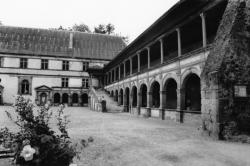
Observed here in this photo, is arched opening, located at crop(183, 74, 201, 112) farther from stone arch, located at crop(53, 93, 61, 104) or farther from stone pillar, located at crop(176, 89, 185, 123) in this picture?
stone arch, located at crop(53, 93, 61, 104)

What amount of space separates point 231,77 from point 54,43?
39102mm

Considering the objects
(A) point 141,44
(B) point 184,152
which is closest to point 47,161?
(B) point 184,152

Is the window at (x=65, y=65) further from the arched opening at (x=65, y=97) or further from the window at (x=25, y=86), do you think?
the window at (x=25, y=86)

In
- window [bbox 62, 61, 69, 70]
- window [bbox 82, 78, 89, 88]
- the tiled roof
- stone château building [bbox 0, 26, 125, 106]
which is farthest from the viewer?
window [bbox 82, 78, 89, 88]

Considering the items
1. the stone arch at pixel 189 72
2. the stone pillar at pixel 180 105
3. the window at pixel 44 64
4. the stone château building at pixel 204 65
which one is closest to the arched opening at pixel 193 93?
the stone château building at pixel 204 65

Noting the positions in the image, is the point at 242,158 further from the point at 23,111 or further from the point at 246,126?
the point at 23,111

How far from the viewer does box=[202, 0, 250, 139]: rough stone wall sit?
8.20 metres

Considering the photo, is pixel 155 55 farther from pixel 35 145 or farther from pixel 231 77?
pixel 35 145

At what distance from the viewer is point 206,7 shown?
1224 centimetres

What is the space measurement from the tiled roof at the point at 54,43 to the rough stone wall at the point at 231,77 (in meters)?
36.3

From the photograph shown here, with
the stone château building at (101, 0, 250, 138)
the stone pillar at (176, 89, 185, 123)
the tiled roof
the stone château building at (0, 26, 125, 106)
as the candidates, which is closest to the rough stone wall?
the stone château building at (101, 0, 250, 138)

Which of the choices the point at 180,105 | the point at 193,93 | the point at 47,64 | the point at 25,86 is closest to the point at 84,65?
the point at 47,64

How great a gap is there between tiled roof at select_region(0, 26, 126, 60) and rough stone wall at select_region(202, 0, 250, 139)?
3630cm

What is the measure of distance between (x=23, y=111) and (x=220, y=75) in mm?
6931
